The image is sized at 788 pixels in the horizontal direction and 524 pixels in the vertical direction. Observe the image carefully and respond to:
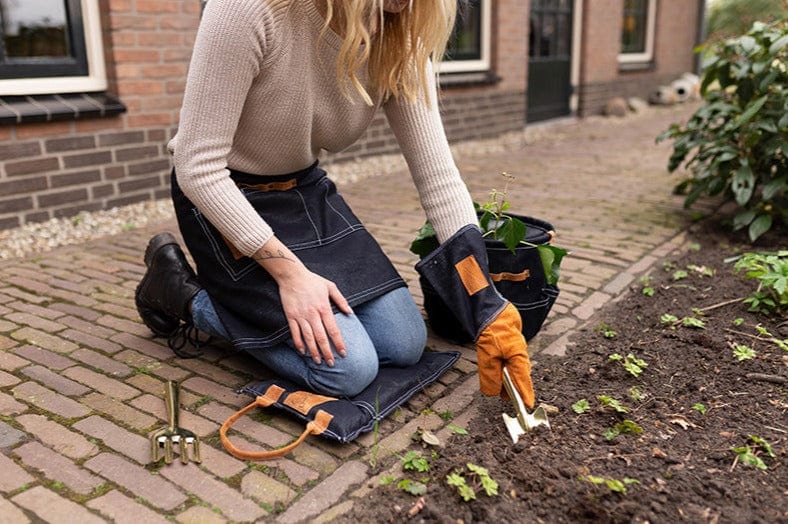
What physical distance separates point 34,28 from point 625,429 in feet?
13.1

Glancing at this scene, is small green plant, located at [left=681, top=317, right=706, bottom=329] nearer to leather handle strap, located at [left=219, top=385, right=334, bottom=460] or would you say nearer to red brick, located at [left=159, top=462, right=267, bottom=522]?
leather handle strap, located at [left=219, top=385, right=334, bottom=460]

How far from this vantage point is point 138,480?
5.63ft

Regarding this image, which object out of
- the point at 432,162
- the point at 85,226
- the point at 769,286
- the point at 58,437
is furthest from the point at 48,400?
the point at 769,286

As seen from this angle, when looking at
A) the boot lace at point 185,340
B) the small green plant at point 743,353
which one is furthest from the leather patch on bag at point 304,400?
the small green plant at point 743,353

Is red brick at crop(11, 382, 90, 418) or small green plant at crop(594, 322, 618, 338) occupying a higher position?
red brick at crop(11, 382, 90, 418)

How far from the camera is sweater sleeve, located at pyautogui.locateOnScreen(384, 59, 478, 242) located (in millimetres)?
2297

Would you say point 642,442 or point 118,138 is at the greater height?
point 118,138

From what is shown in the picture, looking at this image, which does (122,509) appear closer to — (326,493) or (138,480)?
(138,480)

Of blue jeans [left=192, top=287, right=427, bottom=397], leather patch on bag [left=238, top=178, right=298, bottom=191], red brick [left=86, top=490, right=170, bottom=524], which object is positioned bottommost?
red brick [left=86, top=490, right=170, bottom=524]

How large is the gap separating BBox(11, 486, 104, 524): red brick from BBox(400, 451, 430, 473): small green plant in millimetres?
700

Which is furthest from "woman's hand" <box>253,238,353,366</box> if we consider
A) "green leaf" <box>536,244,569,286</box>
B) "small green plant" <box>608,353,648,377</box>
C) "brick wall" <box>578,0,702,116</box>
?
"brick wall" <box>578,0,702,116</box>

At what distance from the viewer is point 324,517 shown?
5.26 ft

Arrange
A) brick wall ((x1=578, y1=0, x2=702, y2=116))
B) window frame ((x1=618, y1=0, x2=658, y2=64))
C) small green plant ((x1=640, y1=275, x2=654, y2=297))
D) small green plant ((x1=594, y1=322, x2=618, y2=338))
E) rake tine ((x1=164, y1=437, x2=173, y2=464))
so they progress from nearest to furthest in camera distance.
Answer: rake tine ((x1=164, y1=437, x2=173, y2=464))
small green plant ((x1=594, y1=322, x2=618, y2=338))
small green plant ((x1=640, y1=275, x2=654, y2=297))
brick wall ((x1=578, y1=0, x2=702, y2=116))
window frame ((x1=618, y1=0, x2=658, y2=64))

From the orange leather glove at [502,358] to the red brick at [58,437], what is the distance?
1.03 m
